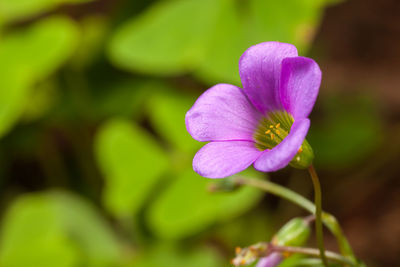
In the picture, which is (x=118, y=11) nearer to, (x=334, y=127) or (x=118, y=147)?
(x=118, y=147)

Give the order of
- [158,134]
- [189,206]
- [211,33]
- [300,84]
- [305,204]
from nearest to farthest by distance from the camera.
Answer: [300,84]
[305,204]
[189,206]
[211,33]
[158,134]

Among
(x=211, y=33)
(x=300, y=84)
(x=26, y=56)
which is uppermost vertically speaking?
(x=26, y=56)

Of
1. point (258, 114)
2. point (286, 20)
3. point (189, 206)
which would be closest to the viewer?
point (258, 114)

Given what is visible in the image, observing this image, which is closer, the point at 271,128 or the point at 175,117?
the point at 271,128

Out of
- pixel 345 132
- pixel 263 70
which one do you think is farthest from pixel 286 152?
pixel 345 132

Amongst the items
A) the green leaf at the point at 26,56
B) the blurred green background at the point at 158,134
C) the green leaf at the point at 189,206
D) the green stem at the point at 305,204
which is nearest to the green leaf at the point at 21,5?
the blurred green background at the point at 158,134

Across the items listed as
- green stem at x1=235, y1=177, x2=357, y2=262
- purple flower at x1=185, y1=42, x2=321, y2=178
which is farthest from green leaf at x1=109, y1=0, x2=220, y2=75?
purple flower at x1=185, y1=42, x2=321, y2=178

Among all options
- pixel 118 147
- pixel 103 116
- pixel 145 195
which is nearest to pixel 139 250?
pixel 145 195

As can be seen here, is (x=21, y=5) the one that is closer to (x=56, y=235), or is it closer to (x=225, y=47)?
(x=225, y=47)
